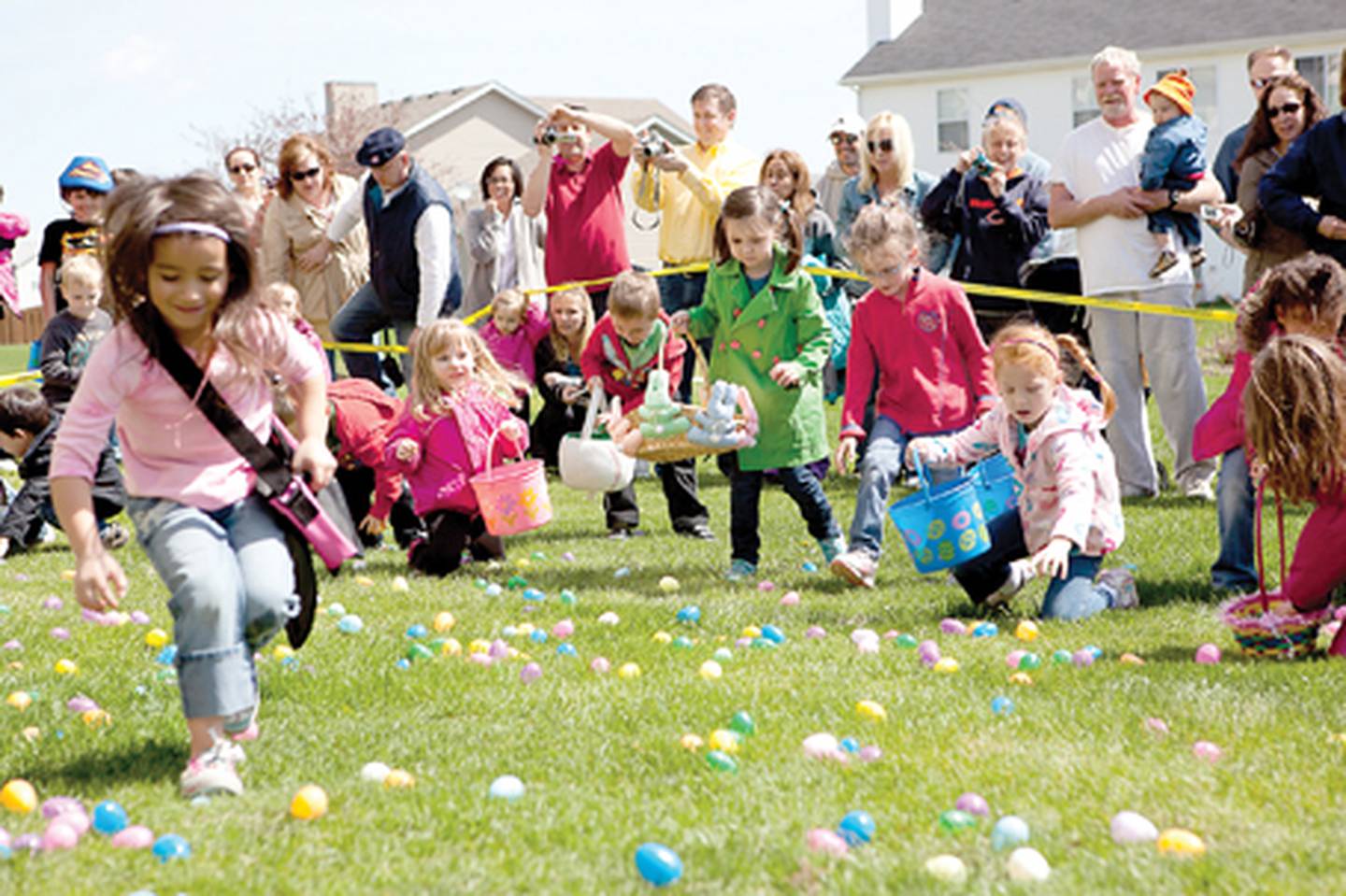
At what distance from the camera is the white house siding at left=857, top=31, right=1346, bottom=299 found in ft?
104

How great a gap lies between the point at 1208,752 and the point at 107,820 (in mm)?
2679

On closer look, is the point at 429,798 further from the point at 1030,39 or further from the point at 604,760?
the point at 1030,39

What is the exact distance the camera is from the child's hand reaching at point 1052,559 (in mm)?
→ 4953

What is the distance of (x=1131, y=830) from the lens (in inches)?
128

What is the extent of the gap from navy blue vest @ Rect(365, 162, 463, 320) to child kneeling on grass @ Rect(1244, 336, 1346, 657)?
5.66 metres

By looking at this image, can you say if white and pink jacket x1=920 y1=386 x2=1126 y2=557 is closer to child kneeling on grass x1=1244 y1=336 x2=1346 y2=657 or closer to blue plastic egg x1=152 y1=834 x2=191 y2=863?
child kneeling on grass x1=1244 y1=336 x2=1346 y2=657

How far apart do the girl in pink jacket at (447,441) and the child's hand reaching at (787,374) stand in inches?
59.4

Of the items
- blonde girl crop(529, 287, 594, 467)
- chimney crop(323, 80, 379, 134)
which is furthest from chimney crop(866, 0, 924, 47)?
blonde girl crop(529, 287, 594, 467)

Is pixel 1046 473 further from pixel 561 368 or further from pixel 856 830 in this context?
pixel 561 368

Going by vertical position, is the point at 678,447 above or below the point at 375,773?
above

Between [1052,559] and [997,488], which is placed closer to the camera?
[1052,559]

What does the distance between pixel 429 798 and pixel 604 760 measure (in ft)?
1.70

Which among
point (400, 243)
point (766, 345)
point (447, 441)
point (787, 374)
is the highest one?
point (400, 243)

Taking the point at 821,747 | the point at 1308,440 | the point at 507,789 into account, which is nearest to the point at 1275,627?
the point at 1308,440
